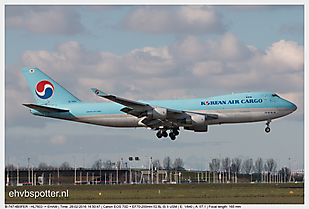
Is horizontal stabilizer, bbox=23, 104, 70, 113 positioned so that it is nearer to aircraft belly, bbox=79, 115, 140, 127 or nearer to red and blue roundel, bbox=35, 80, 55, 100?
red and blue roundel, bbox=35, 80, 55, 100

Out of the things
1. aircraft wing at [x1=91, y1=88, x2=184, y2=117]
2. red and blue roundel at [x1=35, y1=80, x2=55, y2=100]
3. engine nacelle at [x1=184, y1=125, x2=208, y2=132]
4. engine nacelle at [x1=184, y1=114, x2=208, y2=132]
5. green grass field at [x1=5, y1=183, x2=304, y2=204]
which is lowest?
green grass field at [x1=5, y1=183, x2=304, y2=204]

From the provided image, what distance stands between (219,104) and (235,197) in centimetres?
1581

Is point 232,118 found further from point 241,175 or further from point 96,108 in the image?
point 241,175

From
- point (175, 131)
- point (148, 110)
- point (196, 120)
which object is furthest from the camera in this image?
point (175, 131)

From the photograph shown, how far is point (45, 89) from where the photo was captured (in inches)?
2835

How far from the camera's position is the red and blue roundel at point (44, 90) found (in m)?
71.6

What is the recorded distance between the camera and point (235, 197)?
51.1 m

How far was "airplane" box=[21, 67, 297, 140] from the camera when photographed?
2415 inches

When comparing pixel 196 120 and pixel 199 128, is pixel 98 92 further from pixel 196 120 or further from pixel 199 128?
pixel 199 128

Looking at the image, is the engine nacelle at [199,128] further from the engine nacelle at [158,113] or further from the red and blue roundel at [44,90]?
the red and blue roundel at [44,90]

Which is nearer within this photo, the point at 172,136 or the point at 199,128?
the point at 199,128

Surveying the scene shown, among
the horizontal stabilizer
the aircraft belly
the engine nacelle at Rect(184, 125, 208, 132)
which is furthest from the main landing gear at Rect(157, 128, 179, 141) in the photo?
the horizontal stabilizer

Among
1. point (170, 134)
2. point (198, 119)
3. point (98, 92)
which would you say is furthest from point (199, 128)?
point (98, 92)

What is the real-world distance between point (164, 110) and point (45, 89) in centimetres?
2245
